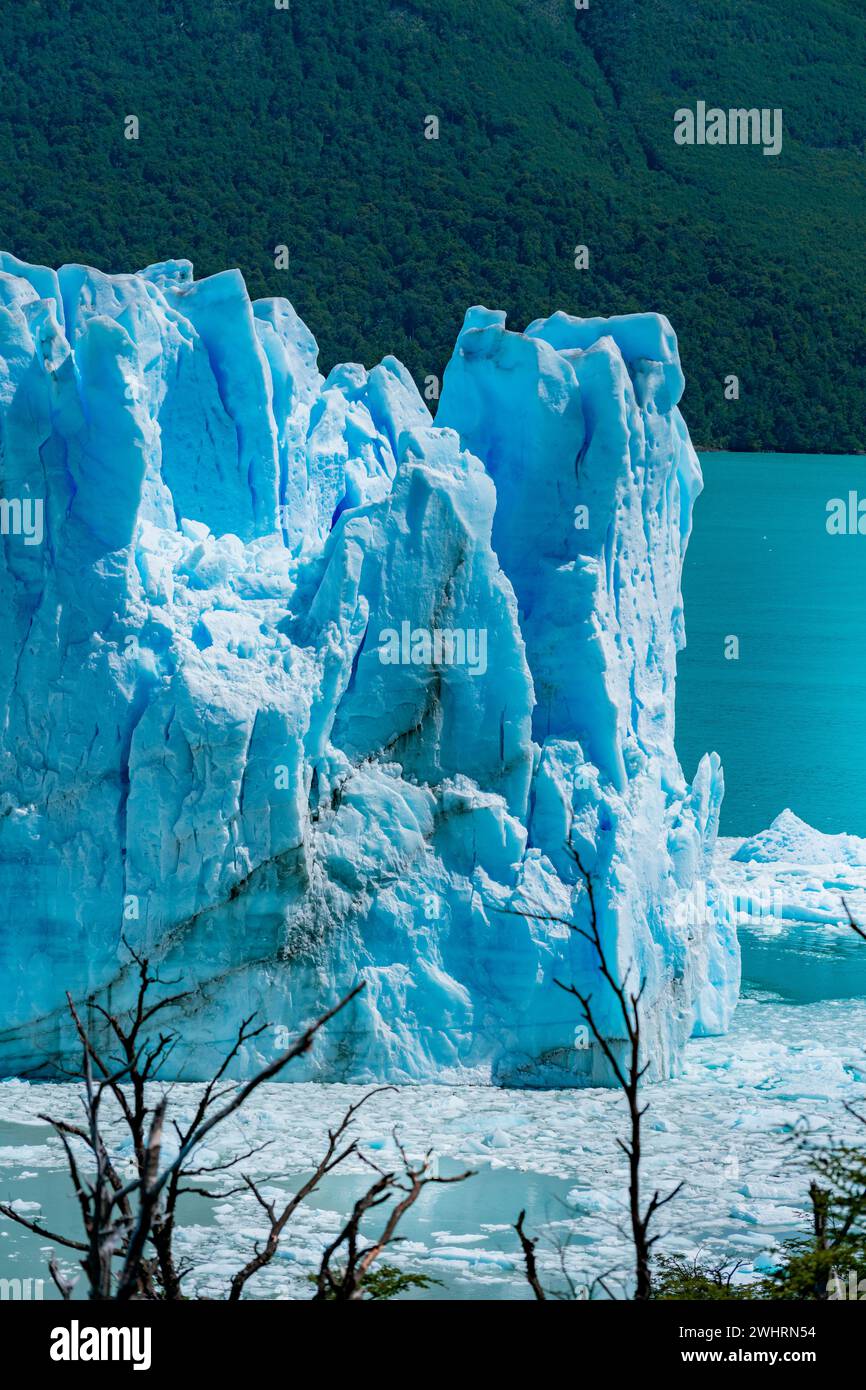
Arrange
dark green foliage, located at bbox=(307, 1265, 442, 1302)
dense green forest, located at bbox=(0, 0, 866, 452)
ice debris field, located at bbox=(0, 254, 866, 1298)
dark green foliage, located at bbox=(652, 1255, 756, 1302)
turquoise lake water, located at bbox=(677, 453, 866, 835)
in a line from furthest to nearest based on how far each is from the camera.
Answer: dense green forest, located at bbox=(0, 0, 866, 452) → turquoise lake water, located at bbox=(677, 453, 866, 835) → ice debris field, located at bbox=(0, 254, 866, 1298) → dark green foliage, located at bbox=(307, 1265, 442, 1302) → dark green foliage, located at bbox=(652, 1255, 756, 1302)

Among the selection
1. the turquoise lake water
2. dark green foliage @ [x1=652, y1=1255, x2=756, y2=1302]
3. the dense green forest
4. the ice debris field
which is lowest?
dark green foliage @ [x1=652, y1=1255, x2=756, y2=1302]

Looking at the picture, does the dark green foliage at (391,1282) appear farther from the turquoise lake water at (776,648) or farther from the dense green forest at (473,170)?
the dense green forest at (473,170)

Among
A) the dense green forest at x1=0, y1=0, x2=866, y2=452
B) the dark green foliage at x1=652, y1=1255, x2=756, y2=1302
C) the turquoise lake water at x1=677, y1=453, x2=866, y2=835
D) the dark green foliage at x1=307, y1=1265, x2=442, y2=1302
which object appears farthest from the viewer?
the dense green forest at x1=0, y1=0, x2=866, y2=452

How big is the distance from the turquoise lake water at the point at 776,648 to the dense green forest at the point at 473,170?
A: 2.85 metres

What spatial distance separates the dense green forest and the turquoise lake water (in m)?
2.85

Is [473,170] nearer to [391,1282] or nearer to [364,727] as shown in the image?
[364,727]

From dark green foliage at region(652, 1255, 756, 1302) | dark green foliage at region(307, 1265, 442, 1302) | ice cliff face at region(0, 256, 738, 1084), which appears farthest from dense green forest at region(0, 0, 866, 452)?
dark green foliage at region(307, 1265, 442, 1302)

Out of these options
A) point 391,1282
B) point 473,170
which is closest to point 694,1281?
point 391,1282

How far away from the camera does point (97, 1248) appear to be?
11.3 ft

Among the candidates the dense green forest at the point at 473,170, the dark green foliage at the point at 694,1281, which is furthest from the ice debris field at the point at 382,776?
the dense green forest at the point at 473,170

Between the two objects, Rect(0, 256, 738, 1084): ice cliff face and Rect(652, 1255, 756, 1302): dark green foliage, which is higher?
Rect(0, 256, 738, 1084): ice cliff face

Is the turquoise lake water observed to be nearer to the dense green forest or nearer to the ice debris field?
the dense green forest

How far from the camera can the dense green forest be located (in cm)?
3744
